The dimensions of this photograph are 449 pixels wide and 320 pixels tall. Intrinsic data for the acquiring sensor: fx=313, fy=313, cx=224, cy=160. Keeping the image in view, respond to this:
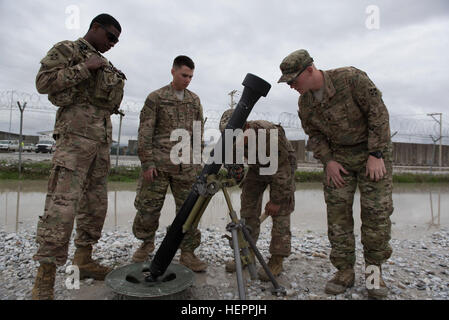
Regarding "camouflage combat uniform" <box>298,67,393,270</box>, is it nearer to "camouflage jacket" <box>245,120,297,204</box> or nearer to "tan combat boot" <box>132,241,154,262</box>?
"camouflage jacket" <box>245,120,297,204</box>

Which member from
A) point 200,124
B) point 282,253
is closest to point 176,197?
point 200,124

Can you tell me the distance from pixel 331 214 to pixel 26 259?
12.5ft

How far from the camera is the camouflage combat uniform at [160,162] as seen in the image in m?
3.90

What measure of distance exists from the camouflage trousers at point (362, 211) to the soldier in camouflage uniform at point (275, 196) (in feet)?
1.61

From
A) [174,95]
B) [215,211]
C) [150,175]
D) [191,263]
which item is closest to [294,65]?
[174,95]

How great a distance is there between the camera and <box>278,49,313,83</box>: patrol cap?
121 inches

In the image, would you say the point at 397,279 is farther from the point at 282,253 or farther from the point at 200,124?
the point at 200,124

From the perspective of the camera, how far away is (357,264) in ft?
13.8

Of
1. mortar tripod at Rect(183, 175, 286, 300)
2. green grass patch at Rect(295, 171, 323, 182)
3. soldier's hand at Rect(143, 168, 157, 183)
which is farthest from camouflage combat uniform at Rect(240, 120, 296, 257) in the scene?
green grass patch at Rect(295, 171, 323, 182)

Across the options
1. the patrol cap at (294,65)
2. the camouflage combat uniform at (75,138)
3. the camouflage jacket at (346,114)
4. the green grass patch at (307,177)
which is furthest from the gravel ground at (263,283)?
the green grass patch at (307,177)

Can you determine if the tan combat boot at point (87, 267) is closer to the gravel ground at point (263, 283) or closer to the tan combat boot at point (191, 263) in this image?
the gravel ground at point (263, 283)

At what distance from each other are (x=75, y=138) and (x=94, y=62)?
2.46 ft

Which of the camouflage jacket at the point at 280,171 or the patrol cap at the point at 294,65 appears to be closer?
the patrol cap at the point at 294,65

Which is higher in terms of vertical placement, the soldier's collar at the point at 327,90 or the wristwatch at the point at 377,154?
the soldier's collar at the point at 327,90
